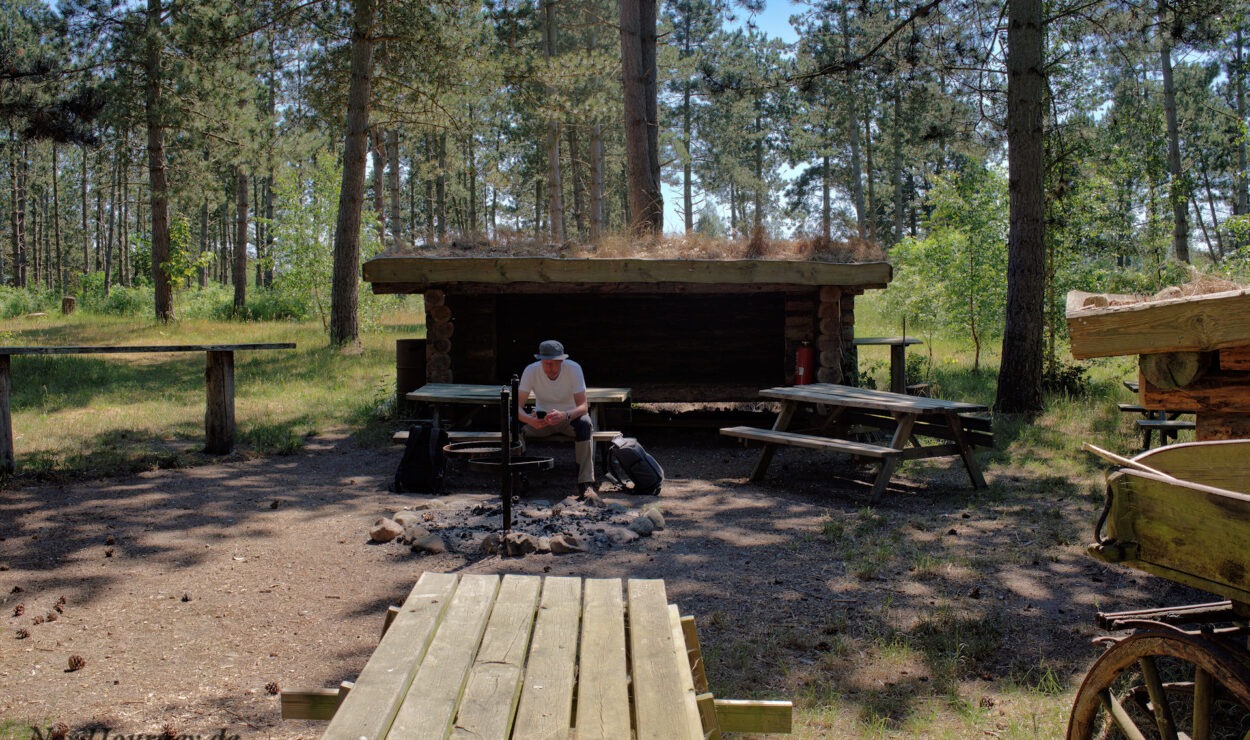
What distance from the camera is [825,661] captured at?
427 centimetres

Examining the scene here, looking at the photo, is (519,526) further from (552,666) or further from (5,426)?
(5,426)

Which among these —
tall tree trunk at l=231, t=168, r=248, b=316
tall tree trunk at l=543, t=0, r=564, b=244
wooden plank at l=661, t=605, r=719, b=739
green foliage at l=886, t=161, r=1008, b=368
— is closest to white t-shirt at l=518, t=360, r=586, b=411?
wooden plank at l=661, t=605, r=719, b=739

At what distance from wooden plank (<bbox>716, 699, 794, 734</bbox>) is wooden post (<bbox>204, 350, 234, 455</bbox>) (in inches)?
315

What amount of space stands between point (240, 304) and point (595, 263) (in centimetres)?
1726

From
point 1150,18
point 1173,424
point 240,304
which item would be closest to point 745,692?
point 1173,424

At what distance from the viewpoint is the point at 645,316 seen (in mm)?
13555

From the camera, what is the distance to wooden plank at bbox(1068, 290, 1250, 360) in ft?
12.0

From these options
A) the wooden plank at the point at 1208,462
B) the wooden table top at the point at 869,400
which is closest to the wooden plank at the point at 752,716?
the wooden plank at the point at 1208,462

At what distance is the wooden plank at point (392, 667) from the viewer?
2.11m

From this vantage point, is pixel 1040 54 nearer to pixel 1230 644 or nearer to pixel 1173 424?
pixel 1173 424

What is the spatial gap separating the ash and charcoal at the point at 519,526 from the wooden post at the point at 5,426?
3810 mm

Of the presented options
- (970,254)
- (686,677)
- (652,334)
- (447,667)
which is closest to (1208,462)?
(686,677)

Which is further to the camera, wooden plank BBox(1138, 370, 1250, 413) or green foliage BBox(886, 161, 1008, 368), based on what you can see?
green foliage BBox(886, 161, 1008, 368)

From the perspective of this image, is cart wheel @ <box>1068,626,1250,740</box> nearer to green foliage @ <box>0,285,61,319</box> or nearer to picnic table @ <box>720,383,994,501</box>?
picnic table @ <box>720,383,994,501</box>
